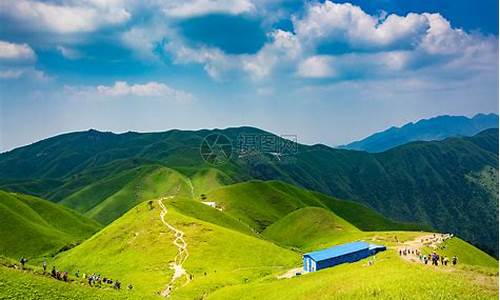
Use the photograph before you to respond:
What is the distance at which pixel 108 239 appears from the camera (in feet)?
397

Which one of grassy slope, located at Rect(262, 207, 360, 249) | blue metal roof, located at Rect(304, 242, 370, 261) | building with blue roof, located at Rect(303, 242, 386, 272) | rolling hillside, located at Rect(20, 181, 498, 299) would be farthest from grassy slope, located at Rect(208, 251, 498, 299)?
grassy slope, located at Rect(262, 207, 360, 249)

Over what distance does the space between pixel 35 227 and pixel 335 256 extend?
114076mm

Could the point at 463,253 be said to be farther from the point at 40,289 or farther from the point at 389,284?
the point at 40,289

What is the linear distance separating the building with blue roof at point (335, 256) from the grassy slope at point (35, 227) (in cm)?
8838

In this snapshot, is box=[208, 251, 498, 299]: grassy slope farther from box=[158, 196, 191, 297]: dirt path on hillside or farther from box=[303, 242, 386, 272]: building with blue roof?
box=[158, 196, 191, 297]: dirt path on hillside

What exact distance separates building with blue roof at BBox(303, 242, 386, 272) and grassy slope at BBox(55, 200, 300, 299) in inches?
439

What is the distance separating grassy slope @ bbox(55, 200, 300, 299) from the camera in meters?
86.5

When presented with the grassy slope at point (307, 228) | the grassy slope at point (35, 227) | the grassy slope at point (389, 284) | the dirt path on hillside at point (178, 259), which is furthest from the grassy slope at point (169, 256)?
the grassy slope at point (307, 228)

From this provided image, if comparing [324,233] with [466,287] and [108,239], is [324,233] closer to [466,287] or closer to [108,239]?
[108,239]

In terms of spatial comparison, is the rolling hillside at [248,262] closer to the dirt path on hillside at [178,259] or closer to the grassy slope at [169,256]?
the grassy slope at [169,256]

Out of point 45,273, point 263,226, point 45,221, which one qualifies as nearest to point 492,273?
point 45,273

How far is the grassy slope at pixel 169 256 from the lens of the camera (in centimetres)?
8650

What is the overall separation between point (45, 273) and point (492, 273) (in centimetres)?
5161

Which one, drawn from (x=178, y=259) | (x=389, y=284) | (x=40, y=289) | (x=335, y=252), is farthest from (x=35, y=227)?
(x=389, y=284)
